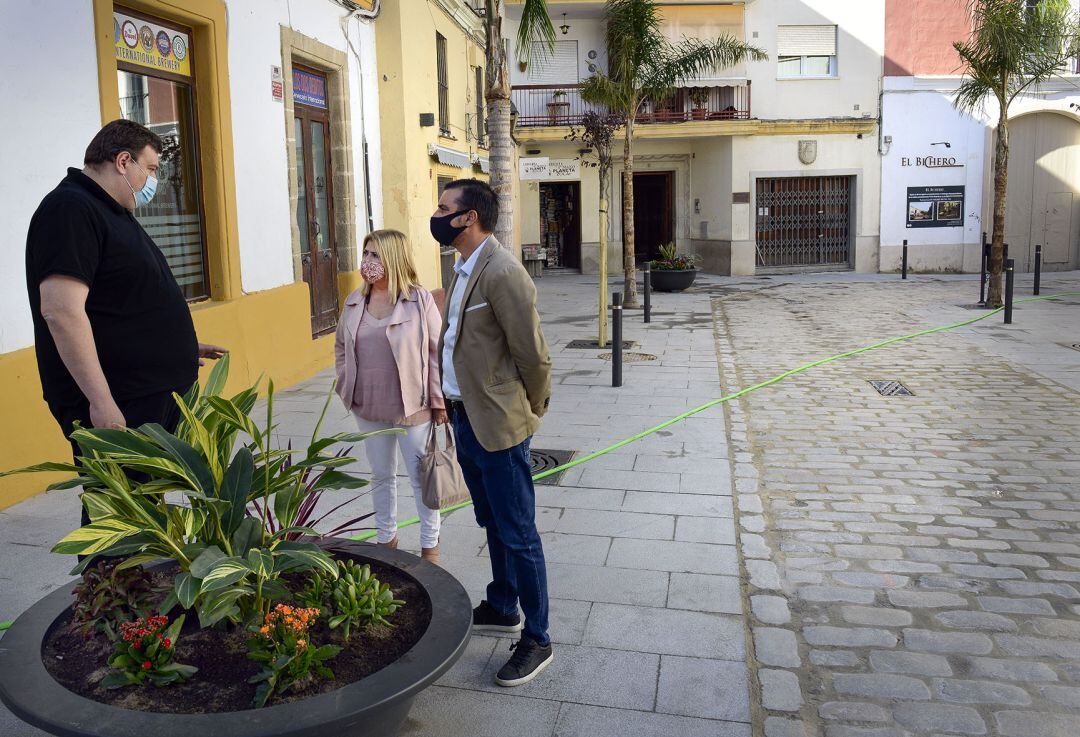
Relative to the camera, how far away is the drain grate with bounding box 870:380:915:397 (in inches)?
360

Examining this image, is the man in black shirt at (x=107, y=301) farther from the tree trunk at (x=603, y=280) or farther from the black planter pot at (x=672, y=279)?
the black planter pot at (x=672, y=279)

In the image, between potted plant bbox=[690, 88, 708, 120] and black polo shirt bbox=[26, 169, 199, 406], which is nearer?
black polo shirt bbox=[26, 169, 199, 406]

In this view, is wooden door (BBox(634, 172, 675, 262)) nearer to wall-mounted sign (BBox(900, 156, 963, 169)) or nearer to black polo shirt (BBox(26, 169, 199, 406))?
wall-mounted sign (BBox(900, 156, 963, 169))

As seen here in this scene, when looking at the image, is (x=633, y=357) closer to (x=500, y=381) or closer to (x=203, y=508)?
(x=500, y=381)

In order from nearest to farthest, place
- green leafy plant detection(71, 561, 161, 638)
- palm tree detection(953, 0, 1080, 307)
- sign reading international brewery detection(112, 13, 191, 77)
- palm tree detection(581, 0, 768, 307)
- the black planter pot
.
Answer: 1. green leafy plant detection(71, 561, 161, 638)
2. sign reading international brewery detection(112, 13, 191, 77)
3. palm tree detection(953, 0, 1080, 307)
4. palm tree detection(581, 0, 768, 307)
5. the black planter pot

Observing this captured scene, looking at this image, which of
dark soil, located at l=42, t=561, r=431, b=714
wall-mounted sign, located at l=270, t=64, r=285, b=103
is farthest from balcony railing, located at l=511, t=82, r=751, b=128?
dark soil, located at l=42, t=561, r=431, b=714

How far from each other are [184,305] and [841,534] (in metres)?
3.58

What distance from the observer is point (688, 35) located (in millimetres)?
25281

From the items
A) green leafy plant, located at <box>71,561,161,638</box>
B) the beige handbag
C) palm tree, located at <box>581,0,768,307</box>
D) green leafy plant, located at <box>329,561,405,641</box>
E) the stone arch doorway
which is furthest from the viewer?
the stone arch doorway

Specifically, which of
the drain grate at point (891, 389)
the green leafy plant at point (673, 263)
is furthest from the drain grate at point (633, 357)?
the green leafy plant at point (673, 263)

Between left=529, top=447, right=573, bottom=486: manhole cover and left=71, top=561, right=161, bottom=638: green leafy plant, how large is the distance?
3500 millimetres

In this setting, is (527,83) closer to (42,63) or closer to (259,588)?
(42,63)

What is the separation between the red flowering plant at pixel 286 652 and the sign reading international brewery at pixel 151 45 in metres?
5.73

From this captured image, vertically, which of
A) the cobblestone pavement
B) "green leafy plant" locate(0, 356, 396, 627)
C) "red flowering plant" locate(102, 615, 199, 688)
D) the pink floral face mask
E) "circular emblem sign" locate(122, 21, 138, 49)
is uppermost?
"circular emblem sign" locate(122, 21, 138, 49)
